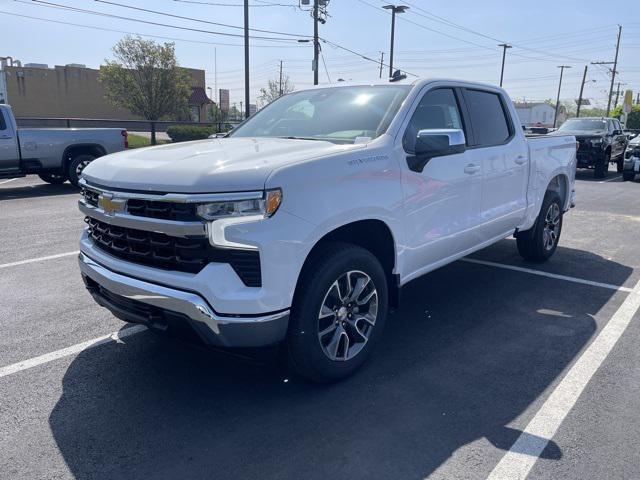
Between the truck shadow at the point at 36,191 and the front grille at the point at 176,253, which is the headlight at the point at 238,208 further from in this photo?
the truck shadow at the point at 36,191

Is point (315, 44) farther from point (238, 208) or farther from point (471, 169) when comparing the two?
point (238, 208)

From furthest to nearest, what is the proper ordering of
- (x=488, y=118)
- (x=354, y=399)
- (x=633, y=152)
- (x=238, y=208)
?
(x=633, y=152) < (x=488, y=118) < (x=354, y=399) < (x=238, y=208)

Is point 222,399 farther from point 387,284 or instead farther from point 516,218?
point 516,218

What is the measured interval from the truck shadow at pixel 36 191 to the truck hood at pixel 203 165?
966 centimetres

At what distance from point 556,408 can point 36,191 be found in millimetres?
12713

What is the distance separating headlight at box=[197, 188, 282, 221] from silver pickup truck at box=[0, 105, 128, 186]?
1095cm

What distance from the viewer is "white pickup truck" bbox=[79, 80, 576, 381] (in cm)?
290

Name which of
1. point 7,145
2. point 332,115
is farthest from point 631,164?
point 7,145

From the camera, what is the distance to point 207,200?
2871mm

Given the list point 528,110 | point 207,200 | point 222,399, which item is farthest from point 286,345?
point 528,110

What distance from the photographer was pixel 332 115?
14.1 ft

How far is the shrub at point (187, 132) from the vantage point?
28.5 m

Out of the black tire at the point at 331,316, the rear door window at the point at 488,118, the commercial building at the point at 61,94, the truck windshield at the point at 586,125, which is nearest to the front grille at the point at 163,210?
the black tire at the point at 331,316

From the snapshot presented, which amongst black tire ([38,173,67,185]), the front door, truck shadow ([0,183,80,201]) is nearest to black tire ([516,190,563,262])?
the front door
